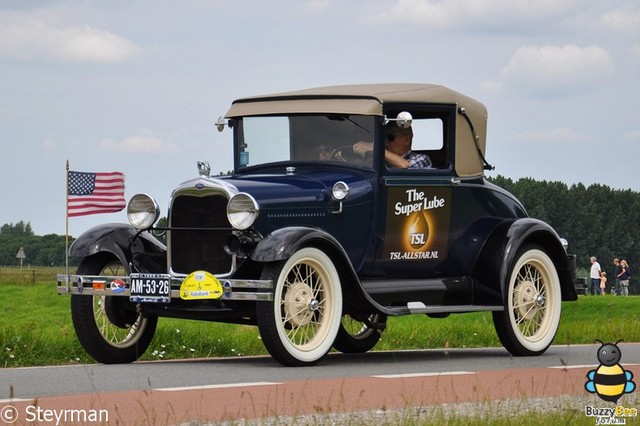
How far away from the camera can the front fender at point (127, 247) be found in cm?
1137

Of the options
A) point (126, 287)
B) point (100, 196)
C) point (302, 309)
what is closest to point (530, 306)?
point (302, 309)

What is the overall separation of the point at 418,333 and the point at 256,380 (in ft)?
21.1

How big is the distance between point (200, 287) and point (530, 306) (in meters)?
4.06

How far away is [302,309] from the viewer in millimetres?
10625

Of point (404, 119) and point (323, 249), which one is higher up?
point (404, 119)

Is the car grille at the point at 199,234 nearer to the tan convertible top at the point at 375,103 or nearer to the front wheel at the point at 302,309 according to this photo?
the front wheel at the point at 302,309

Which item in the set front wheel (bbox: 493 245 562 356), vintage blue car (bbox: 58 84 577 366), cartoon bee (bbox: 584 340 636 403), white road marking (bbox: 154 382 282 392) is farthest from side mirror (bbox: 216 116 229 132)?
cartoon bee (bbox: 584 340 636 403)

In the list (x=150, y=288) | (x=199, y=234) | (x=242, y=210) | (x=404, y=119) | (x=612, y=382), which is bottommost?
(x=612, y=382)

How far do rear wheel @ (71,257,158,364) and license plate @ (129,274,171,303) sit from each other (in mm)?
648

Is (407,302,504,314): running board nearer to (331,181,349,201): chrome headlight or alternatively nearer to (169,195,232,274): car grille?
(331,181,349,201): chrome headlight

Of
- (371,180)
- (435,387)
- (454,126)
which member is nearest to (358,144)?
(371,180)

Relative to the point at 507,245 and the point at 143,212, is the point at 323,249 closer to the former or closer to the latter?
the point at 143,212

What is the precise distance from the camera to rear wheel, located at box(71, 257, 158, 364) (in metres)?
11.3

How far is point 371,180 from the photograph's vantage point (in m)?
11.8
